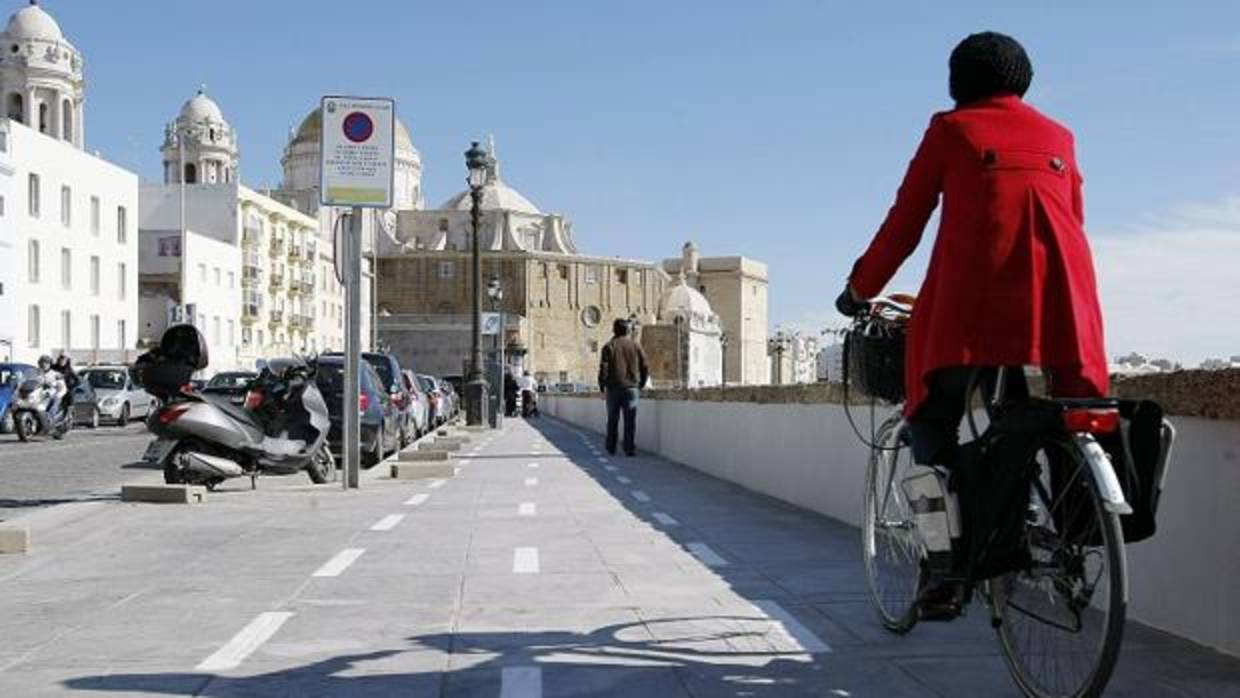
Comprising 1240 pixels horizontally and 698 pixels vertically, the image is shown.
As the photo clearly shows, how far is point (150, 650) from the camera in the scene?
571cm

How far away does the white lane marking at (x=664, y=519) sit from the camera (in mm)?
11141

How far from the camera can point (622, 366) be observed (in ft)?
70.0

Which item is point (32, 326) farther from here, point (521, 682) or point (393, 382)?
point (521, 682)

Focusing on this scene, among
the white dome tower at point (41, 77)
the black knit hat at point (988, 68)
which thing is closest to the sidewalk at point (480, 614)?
the black knit hat at point (988, 68)

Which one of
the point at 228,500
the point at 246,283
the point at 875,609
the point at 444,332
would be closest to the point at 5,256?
the point at 246,283

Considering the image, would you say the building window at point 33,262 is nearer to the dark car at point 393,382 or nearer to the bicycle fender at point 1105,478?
the dark car at point 393,382

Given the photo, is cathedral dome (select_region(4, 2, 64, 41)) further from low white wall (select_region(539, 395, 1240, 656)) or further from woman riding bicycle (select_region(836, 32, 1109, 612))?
woman riding bicycle (select_region(836, 32, 1109, 612))

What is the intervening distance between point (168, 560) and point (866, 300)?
546 centimetres

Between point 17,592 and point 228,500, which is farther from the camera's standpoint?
point 228,500

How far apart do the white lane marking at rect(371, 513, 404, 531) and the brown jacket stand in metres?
9.61

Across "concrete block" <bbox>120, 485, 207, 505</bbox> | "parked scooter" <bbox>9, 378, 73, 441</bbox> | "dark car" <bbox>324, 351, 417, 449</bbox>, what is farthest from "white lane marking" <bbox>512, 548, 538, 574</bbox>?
"parked scooter" <bbox>9, 378, 73, 441</bbox>

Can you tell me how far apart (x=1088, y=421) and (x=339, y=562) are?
555 cm

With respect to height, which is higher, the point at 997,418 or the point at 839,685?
the point at 997,418

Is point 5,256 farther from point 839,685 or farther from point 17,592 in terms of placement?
point 839,685
